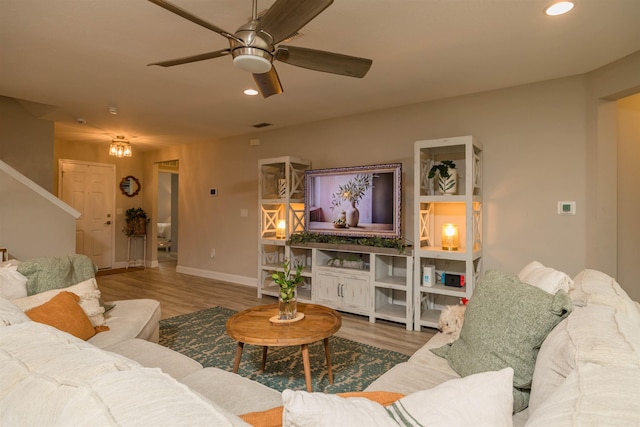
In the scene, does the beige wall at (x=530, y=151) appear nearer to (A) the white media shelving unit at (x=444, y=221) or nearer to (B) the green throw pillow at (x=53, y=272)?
(A) the white media shelving unit at (x=444, y=221)

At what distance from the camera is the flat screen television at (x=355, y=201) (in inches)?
151

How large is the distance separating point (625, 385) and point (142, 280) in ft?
21.1

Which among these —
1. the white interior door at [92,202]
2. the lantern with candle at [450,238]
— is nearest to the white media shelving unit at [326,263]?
the lantern with candle at [450,238]

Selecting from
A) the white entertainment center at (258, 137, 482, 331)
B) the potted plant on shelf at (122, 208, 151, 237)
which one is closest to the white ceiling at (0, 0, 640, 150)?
the white entertainment center at (258, 137, 482, 331)

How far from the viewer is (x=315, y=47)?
268 cm

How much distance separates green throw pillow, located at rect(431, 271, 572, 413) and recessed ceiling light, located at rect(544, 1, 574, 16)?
1.68 m

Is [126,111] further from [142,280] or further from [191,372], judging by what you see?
[191,372]

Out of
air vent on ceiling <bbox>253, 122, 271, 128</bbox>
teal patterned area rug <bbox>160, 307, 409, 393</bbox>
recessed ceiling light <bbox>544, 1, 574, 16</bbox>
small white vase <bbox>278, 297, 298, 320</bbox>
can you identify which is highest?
air vent on ceiling <bbox>253, 122, 271, 128</bbox>

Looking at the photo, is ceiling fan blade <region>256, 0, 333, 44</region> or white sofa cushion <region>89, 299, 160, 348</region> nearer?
ceiling fan blade <region>256, 0, 333, 44</region>

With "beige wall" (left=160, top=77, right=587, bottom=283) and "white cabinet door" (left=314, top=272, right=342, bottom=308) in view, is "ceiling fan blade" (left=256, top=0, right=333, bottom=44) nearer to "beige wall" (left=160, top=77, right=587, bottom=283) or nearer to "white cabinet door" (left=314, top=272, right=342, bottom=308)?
"beige wall" (left=160, top=77, right=587, bottom=283)

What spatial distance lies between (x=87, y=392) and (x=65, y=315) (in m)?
1.82

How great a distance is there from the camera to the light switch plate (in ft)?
10.5

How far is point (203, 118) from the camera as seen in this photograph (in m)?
4.73

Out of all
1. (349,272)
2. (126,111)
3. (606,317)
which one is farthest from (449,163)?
(126,111)
